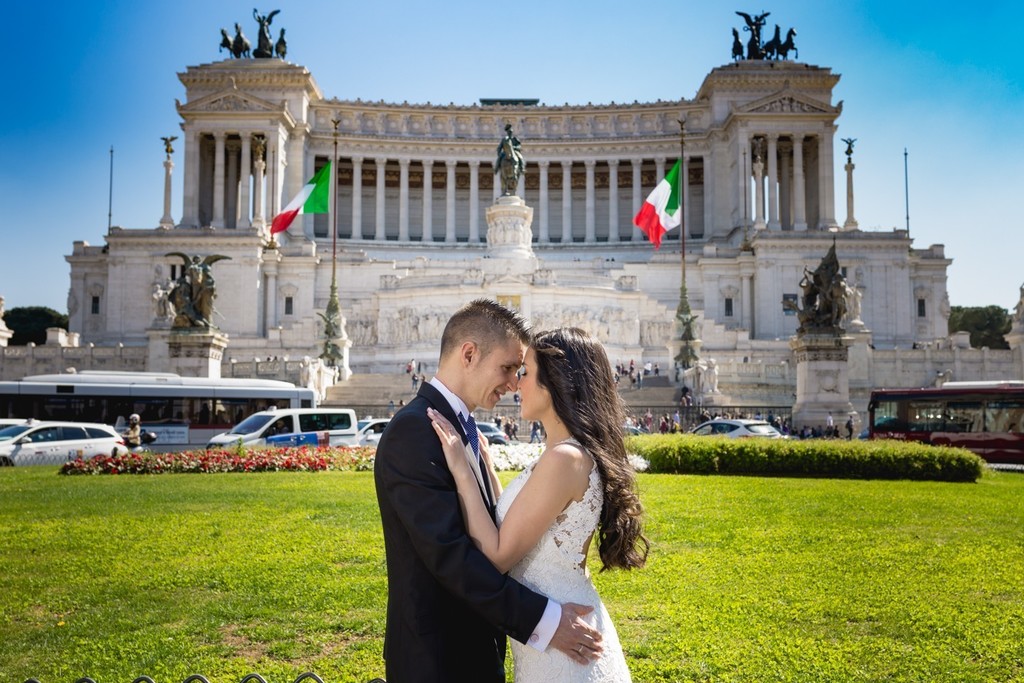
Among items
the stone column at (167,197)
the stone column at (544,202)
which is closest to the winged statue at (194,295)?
the stone column at (167,197)

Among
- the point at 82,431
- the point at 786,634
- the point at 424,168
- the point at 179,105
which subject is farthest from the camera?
the point at 424,168

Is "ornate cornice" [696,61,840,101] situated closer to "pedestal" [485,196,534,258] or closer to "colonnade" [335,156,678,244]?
"colonnade" [335,156,678,244]

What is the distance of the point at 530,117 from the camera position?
92.3 metres

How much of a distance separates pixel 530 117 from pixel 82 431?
73.3m

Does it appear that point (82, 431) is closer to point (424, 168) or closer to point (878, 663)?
point (878, 663)

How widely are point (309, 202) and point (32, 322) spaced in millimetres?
61100

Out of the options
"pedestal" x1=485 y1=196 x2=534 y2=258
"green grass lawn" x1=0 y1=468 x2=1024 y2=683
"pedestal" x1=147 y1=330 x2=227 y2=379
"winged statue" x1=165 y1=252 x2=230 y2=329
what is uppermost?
"pedestal" x1=485 y1=196 x2=534 y2=258

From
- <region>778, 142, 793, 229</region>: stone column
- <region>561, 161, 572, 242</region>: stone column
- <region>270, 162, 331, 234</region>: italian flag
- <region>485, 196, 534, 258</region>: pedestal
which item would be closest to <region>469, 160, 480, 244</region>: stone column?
<region>561, 161, 572, 242</region>: stone column

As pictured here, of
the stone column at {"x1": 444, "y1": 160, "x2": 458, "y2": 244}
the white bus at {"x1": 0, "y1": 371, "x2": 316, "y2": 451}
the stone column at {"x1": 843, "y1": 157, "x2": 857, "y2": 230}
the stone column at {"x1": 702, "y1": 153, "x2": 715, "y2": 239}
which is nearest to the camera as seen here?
the white bus at {"x1": 0, "y1": 371, "x2": 316, "y2": 451}

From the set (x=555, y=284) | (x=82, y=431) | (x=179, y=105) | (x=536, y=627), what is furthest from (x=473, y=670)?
(x=179, y=105)

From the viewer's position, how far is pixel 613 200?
89.4m

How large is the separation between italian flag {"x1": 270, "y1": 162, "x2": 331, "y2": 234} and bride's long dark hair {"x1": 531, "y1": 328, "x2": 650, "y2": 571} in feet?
145

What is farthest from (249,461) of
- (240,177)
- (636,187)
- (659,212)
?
(636,187)

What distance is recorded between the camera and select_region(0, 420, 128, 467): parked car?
23688 millimetres
